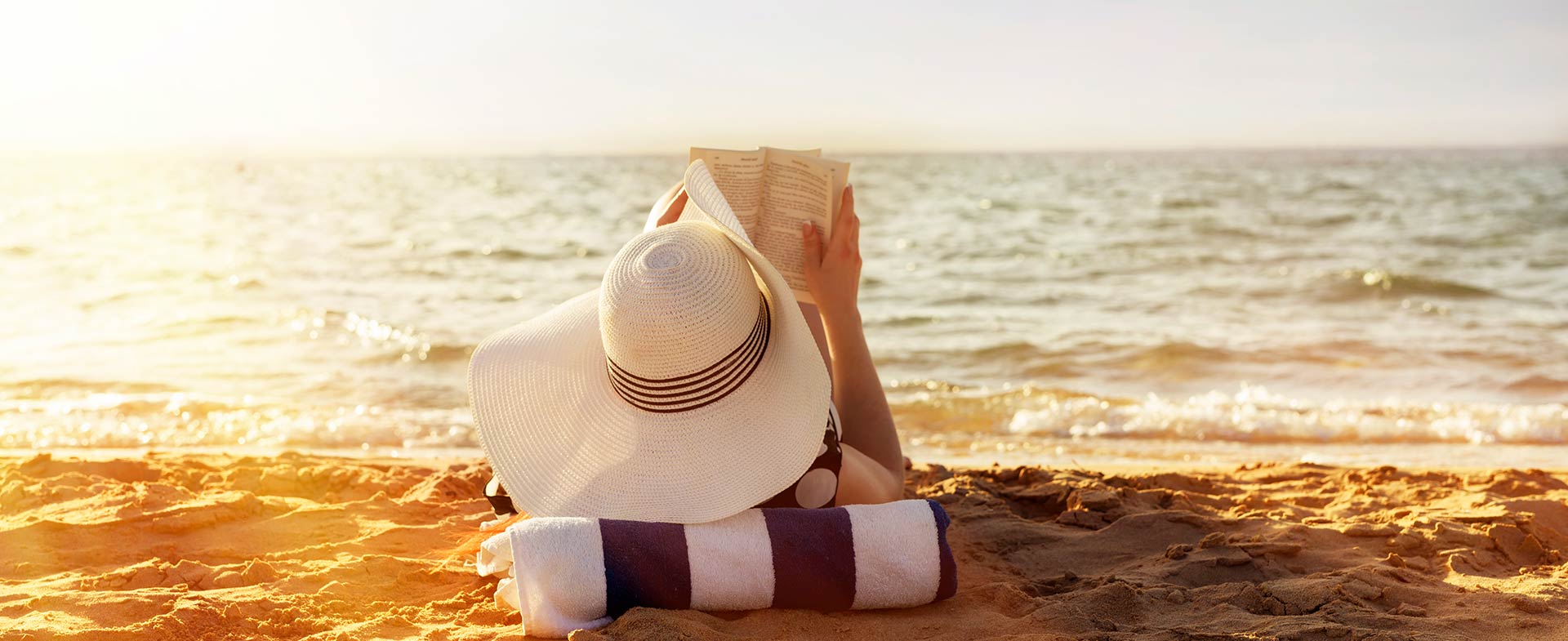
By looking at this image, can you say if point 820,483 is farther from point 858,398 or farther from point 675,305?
point 675,305

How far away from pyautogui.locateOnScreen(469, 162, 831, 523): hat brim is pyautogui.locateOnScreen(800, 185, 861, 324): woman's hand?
0.33 metres

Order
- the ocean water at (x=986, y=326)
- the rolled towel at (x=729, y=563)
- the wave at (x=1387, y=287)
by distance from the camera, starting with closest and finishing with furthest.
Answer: the rolled towel at (x=729, y=563)
the ocean water at (x=986, y=326)
the wave at (x=1387, y=287)

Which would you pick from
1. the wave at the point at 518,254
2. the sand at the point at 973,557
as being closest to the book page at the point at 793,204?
the sand at the point at 973,557

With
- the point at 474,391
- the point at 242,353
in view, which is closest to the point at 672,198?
the point at 474,391

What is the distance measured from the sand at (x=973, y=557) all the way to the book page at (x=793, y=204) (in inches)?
36.5

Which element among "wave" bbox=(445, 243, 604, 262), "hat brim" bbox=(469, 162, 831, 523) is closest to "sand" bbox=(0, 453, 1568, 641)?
"hat brim" bbox=(469, 162, 831, 523)

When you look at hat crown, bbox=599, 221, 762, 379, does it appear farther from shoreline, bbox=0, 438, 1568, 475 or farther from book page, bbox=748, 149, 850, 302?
shoreline, bbox=0, 438, 1568, 475

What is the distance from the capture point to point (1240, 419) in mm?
5238

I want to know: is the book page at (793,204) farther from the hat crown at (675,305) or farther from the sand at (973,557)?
the sand at (973,557)

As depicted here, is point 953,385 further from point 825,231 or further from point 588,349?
point 588,349

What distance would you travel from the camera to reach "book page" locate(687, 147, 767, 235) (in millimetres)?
2709

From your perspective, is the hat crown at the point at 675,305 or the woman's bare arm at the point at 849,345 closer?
the hat crown at the point at 675,305

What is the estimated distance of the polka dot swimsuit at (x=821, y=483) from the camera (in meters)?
2.51

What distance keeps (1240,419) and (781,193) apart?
3.40 meters
